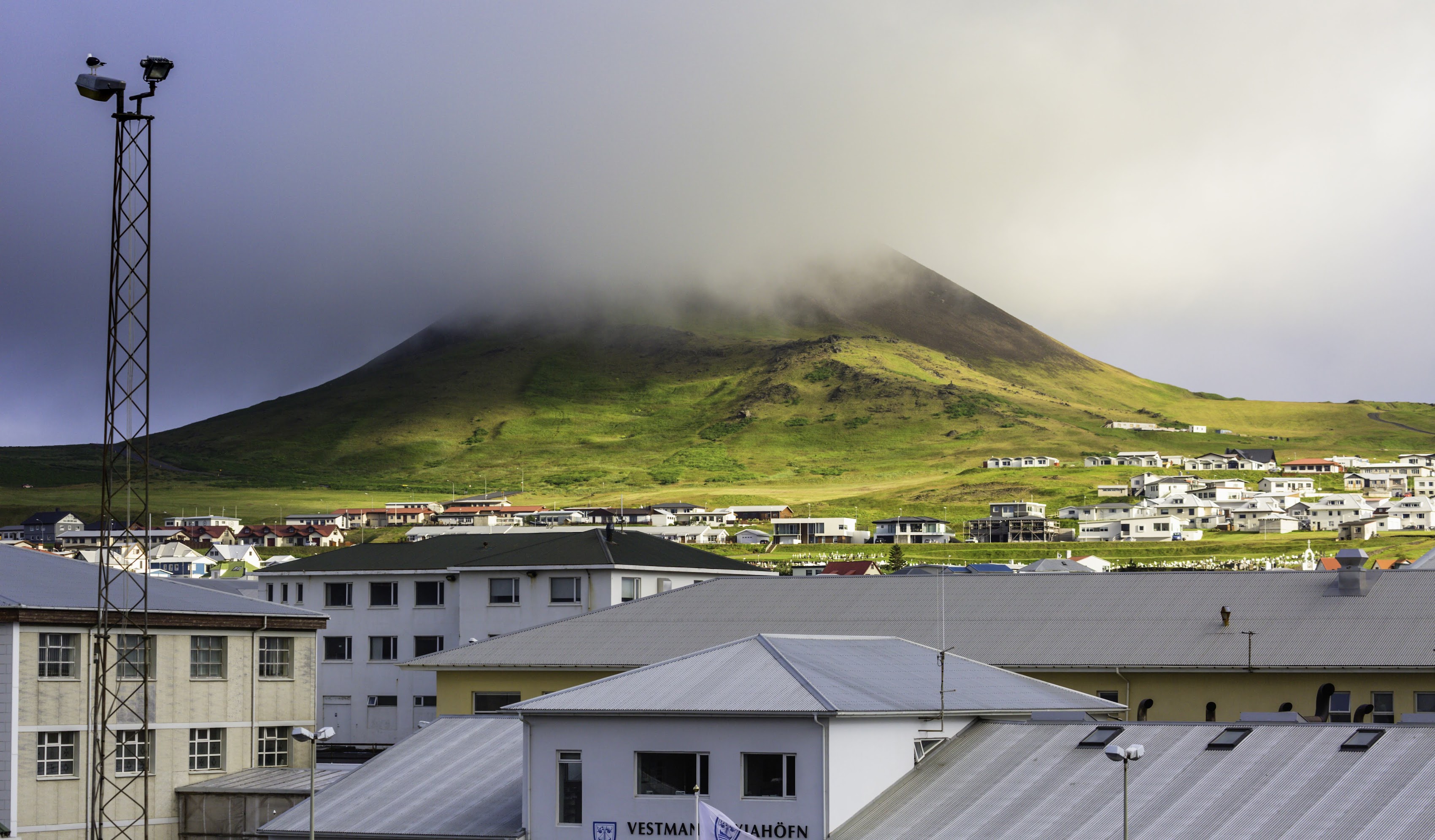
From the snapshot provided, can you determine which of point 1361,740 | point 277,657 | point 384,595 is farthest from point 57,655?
point 384,595

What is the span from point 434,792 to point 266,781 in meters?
10.6

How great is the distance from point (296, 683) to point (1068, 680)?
75.0 ft

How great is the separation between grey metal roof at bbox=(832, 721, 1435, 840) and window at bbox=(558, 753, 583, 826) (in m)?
5.16

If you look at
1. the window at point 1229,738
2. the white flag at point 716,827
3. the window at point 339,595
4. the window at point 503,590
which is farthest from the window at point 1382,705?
the window at point 339,595

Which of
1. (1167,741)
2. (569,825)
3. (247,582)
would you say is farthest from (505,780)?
(247,582)

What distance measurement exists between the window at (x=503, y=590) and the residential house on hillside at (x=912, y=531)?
12681cm

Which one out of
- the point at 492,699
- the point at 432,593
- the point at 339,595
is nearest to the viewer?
the point at 492,699

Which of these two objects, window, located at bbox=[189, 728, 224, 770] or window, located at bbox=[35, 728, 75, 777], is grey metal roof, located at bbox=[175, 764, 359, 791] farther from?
window, located at bbox=[35, 728, 75, 777]

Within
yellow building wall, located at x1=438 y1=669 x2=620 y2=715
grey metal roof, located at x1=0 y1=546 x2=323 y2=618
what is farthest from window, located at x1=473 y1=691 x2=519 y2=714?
grey metal roof, located at x1=0 y1=546 x2=323 y2=618

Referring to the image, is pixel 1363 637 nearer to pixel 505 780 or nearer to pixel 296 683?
pixel 505 780

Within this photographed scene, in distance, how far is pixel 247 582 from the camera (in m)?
109

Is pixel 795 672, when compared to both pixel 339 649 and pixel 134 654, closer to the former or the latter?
pixel 134 654

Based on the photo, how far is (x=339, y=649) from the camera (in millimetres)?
72750

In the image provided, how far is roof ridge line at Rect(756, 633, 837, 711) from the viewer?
28.0 m
